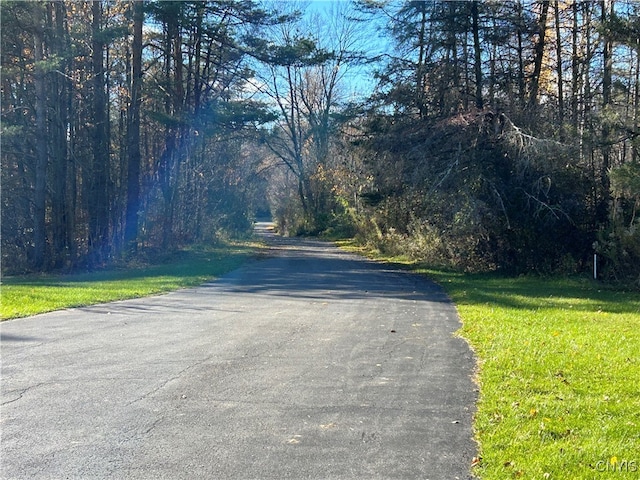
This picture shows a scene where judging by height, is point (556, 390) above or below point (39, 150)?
below

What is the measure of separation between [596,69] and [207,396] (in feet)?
69.3

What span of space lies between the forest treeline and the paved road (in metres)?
8.83

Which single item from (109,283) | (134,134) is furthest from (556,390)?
(134,134)

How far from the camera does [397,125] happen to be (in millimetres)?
22172

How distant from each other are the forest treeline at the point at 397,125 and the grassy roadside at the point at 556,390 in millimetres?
4895

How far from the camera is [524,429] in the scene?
5258 mm

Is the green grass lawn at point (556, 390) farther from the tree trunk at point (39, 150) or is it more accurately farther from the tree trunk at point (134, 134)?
the tree trunk at point (134, 134)

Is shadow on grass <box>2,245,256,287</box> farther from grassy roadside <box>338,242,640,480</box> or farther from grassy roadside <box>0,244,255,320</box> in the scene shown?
grassy roadside <box>338,242,640,480</box>

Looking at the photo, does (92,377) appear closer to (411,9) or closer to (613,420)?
(613,420)

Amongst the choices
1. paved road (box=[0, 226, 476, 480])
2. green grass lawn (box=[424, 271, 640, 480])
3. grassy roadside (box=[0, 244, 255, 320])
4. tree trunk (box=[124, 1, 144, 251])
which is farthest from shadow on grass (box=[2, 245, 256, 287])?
green grass lawn (box=[424, 271, 640, 480])

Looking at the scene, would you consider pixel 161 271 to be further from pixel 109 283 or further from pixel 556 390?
pixel 556 390

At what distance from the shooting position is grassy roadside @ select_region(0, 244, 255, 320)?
41.7 ft

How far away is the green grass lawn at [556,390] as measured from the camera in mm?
4609

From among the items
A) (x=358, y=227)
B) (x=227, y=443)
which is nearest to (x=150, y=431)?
(x=227, y=443)
